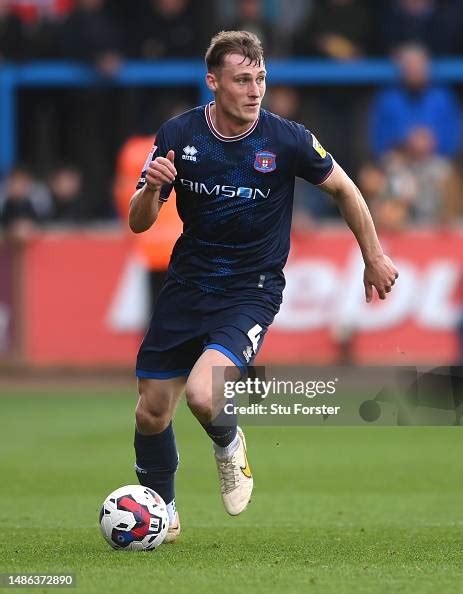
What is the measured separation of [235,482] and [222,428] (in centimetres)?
29

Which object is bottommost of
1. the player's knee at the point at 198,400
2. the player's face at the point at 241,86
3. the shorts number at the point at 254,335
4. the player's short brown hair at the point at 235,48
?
the player's knee at the point at 198,400

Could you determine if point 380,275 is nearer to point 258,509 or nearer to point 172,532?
point 172,532

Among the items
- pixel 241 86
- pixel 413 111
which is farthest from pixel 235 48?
pixel 413 111

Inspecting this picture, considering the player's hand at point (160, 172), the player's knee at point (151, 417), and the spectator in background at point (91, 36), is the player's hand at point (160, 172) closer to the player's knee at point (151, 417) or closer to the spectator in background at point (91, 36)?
the player's knee at point (151, 417)

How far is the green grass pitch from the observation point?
6340 millimetres

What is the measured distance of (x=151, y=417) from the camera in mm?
7344

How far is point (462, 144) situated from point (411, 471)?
7430mm

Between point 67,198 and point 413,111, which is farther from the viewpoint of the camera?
point 67,198

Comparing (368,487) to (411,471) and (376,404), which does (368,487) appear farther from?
(376,404)

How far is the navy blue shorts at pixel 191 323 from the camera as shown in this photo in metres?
7.23

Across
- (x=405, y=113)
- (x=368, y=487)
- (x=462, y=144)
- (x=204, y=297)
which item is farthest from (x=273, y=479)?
(x=462, y=144)

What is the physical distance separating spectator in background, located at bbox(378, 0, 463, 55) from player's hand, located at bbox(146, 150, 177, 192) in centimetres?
990

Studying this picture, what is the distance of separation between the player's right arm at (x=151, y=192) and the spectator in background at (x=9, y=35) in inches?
386
